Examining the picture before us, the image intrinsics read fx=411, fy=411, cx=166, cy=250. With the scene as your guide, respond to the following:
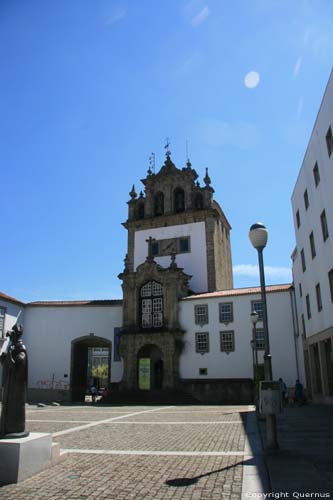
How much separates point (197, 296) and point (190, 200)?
44.4 ft

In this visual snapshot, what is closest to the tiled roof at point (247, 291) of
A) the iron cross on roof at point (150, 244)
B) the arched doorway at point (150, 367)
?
the arched doorway at point (150, 367)

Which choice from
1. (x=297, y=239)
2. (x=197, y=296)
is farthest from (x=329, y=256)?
(x=197, y=296)

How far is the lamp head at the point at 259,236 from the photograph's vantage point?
34.3 ft

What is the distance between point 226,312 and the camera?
37188mm

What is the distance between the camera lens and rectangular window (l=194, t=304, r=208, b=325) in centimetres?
3794

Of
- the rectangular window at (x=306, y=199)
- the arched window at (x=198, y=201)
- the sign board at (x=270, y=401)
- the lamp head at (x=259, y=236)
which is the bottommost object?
the sign board at (x=270, y=401)

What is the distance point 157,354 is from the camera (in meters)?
40.6

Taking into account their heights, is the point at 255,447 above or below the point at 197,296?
below

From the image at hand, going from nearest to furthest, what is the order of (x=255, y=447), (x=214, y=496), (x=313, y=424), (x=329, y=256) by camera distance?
(x=214, y=496) → (x=255, y=447) → (x=313, y=424) → (x=329, y=256)

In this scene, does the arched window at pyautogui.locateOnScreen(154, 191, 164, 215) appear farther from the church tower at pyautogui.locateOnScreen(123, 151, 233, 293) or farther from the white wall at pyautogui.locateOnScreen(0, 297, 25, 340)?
the white wall at pyautogui.locateOnScreen(0, 297, 25, 340)

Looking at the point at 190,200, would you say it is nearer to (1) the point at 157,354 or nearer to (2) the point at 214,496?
(1) the point at 157,354

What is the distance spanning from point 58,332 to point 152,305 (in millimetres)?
9768

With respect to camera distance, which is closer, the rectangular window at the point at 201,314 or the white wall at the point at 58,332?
the rectangular window at the point at 201,314

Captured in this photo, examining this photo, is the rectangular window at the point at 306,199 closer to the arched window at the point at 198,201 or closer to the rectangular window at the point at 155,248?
the arched window at the point at 198,201
